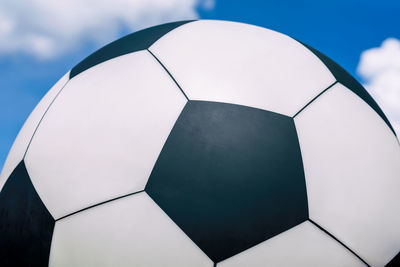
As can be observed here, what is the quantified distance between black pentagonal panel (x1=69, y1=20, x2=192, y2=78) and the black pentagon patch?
22.0 inches

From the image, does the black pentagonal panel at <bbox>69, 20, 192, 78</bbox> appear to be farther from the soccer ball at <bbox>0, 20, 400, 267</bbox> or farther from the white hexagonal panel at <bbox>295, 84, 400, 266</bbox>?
the white hexagonal panel at <bbox>295, 84, 400, 266</bbox>

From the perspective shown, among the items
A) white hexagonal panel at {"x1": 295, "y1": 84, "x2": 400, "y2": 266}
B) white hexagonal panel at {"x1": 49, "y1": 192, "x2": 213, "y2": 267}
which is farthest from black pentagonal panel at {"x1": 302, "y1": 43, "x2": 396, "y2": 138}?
white hexagonal panel at {"x1": 49, "y1": 192, "x2": 213, "y2": 267}

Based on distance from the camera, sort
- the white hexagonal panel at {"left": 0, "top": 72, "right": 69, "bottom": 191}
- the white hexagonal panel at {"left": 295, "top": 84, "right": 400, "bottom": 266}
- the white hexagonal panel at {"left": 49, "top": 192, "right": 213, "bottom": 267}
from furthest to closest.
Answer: the white hexagonal panel at {"left": 0, "top": 72, "right": 69, "bottom": 191} → the white hexagonal panel at {"left": 295, "top": 84, "right": 400, "bottom": 266} → the white hexagonal panel at {"left": 49, "top": 192, "right": 213, "bottom": 267}

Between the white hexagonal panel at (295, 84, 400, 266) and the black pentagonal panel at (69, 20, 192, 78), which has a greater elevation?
the black pentagonal panel at (69, 20, 192, 78)

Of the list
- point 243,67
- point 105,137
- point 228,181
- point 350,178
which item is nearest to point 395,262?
point 350,178

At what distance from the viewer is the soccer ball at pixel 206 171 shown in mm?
1141

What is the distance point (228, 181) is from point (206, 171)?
83 mm

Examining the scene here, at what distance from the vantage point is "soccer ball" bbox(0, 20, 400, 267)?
1.14m

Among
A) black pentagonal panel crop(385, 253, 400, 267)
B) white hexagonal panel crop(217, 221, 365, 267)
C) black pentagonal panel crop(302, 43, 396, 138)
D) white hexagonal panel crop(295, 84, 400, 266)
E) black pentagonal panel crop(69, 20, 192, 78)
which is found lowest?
black pentagonal panel crop(385, 253, 400, 267)

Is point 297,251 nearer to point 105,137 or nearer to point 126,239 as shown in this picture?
point 126,239

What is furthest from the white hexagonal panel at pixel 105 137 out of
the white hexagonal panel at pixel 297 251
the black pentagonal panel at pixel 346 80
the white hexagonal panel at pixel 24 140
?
the black pentagonal panel at pixel 346 80

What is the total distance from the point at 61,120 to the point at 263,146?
870mm

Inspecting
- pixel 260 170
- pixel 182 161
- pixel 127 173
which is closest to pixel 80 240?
pixel 127 173

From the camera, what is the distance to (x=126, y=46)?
165 cm
